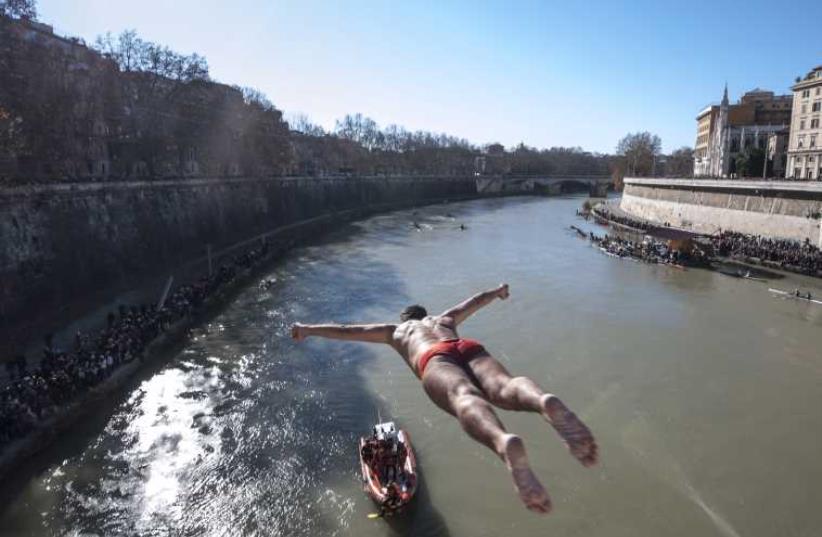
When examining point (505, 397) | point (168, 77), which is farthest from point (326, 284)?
point (505, 397)

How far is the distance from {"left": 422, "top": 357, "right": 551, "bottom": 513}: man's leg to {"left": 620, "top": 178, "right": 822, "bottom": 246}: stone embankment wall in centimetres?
3480

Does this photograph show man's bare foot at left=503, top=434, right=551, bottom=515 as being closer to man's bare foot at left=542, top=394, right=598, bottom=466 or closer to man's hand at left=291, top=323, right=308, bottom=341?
man's bare foot at left=542, top=394, right=598, bottom=466

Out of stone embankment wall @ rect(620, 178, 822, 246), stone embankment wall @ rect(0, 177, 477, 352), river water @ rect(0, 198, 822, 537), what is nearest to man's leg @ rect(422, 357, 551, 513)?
river water @ rect(0, 198, 822, 537)

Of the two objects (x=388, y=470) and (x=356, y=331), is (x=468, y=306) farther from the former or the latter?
(x=388, y=470)

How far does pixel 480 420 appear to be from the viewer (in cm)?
214

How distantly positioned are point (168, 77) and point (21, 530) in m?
29.4

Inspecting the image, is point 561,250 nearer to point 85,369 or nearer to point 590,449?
point 85,369

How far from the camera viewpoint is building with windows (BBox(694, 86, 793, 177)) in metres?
62.3

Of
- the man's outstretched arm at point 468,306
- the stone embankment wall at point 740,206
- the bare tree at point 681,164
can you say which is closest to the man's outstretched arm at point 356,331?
the man's outstretched arm at point 468,306

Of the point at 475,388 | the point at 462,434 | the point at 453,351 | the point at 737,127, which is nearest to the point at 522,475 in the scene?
the point at 475,388

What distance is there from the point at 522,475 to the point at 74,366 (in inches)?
583

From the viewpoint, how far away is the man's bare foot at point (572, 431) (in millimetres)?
2107

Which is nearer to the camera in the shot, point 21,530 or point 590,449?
point 590,449

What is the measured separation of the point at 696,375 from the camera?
671 inches
